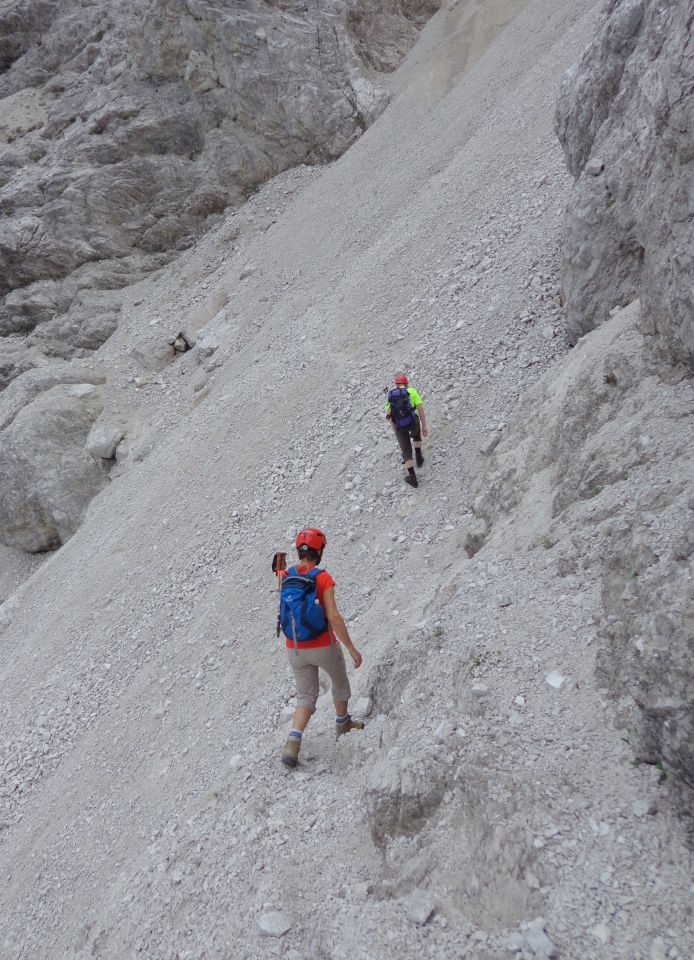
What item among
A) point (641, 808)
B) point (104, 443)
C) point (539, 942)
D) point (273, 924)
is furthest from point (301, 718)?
point (104, 443)

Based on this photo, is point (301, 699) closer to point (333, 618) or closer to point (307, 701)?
point (307, 701)

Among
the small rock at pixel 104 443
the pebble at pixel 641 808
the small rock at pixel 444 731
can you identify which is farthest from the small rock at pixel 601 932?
the small rock at pixel 104 443

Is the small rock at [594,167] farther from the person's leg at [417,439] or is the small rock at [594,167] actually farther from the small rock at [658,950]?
the small rock at [658,950]

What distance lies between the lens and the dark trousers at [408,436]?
945cm

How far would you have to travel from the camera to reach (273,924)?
167 inches

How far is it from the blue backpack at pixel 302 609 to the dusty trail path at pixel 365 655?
0.96 m

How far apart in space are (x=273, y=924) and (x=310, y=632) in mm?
2065

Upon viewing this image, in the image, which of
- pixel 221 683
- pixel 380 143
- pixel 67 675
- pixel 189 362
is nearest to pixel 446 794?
pixel 221 683

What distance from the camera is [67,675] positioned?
36.7 ft

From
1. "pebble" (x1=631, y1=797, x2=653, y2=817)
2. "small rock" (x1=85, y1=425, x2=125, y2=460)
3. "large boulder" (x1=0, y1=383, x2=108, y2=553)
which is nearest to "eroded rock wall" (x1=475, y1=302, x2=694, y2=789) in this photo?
"pebble" (x1=631, y1=797, x2=653, y2=817)

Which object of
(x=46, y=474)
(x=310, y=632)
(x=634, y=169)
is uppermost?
(x=46, y=474)

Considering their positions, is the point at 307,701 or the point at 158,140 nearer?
the point at 307,701

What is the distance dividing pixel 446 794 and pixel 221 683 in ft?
16.8

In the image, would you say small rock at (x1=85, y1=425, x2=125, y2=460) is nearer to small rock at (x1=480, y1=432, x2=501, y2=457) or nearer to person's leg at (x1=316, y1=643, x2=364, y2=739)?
small rock at (x1=480, y1=432, x2=501, y2=457)
